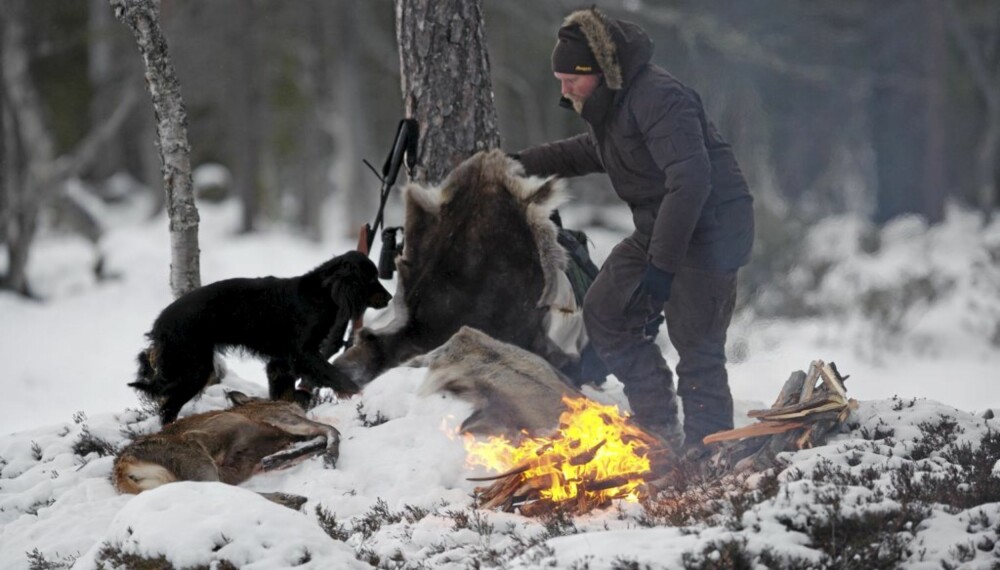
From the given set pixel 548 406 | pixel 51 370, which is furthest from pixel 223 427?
pixel 51 370

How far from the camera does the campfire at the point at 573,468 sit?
4.98 metres

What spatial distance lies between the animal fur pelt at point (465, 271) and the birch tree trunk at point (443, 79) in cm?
64

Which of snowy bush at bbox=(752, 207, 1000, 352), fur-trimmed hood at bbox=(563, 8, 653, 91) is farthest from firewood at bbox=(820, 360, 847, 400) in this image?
snowy bush at bbox=(752, 207, 1000, 352)

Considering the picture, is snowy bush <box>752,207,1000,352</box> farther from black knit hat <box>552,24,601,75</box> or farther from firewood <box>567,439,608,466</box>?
firewood <box>567,439,608,466</box>

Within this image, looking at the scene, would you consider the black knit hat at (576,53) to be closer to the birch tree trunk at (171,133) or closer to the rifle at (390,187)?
the rifle at (390,187)

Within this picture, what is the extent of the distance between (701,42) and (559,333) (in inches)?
619

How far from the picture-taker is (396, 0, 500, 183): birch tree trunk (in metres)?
7.23

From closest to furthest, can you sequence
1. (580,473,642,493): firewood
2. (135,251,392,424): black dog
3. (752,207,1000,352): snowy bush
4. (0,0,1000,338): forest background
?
(580,473,642,493): firewood
(135,251,392,424): black dog
(752,207,1000,352): snowy bush
(0,0,1000,338): forest background

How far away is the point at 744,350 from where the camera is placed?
30.2 feet

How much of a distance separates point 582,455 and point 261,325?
2.21m

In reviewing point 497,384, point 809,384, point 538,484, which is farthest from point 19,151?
point 809,384

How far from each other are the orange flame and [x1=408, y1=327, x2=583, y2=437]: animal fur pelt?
0.14 metres

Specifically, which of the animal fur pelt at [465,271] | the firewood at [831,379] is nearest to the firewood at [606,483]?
the firewood at [831,379]

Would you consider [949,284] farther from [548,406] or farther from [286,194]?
[286,194]
